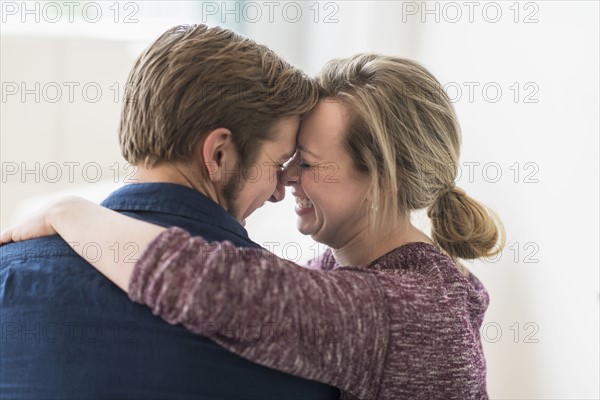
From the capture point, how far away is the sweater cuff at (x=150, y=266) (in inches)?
36.5

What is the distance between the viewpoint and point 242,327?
37.3 inches

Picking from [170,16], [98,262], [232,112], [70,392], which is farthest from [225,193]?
[170,16]

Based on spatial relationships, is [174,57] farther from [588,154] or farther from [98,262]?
[588,154]

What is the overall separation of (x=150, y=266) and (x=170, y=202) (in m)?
0.14

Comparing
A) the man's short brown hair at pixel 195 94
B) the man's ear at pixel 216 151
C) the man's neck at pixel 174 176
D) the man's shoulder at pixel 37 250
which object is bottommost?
the man's shoulder at pixel 37 250

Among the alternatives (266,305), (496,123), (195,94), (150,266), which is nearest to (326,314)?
(266,305)

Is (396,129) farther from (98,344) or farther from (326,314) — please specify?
(98,344)

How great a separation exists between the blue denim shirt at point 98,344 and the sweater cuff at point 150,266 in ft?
0.09

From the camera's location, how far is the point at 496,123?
1788 millimetres

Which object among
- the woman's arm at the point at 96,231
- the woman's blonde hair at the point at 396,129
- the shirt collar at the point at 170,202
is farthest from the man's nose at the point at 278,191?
the woman's arm at the point at 96,231

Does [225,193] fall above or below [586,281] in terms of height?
above

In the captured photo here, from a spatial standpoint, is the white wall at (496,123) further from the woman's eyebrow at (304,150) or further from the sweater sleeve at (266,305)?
the sweater sleeve at (266,305)

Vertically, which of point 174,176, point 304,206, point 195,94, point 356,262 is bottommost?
point 356,262

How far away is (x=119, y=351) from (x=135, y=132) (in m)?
0.34
